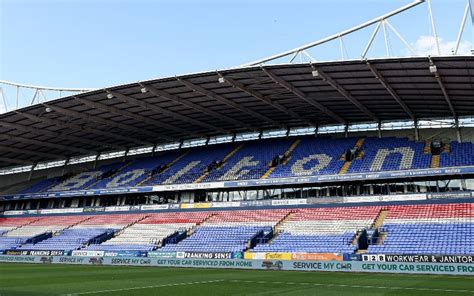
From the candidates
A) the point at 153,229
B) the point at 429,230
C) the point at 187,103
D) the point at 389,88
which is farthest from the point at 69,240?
the point at 389,88

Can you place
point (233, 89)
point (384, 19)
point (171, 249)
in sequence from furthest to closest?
point (233, 89)
point (171, 249)
point (384, 19)

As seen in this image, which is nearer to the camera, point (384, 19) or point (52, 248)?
point (384, 19)

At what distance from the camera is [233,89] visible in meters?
32.3

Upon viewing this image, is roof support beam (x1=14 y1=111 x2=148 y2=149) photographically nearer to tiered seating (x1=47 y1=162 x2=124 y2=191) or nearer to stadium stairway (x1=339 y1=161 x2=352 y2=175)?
tiered seating (x1=47 y1=162 x2=124 y2=191)

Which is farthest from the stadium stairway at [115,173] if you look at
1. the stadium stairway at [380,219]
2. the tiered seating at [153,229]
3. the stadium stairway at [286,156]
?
the stadium stairway at [380,219]

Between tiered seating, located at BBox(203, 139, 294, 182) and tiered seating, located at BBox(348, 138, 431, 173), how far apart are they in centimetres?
859

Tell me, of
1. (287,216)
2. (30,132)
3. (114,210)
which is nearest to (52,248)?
(114,210)

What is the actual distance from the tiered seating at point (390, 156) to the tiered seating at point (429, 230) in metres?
3.72

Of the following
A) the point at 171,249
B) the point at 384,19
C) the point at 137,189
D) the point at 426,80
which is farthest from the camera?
the point at 137,189

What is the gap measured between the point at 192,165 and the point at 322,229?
62.9 feet

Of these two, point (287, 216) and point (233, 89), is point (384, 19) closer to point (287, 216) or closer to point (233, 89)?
point (233, 89)

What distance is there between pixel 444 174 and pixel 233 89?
16942 millimetres

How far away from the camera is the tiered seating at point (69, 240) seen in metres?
34.5

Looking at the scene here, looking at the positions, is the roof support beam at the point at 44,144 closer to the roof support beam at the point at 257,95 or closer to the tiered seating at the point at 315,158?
the roof support beam at the point at 257,95
